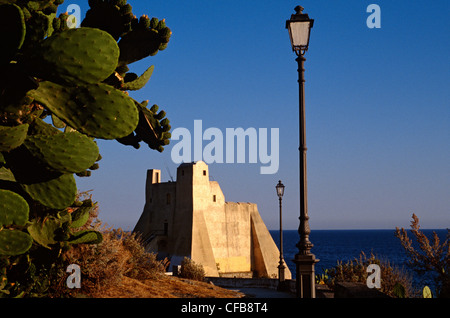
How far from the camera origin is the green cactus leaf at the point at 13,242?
534 cm

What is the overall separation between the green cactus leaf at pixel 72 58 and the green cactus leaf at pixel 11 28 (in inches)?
9.7

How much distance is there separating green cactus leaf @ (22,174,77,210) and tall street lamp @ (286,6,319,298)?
3.88 metres

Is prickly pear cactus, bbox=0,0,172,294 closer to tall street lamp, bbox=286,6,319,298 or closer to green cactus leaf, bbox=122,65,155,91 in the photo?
green cactus leaf, bbox=122,65,155,91

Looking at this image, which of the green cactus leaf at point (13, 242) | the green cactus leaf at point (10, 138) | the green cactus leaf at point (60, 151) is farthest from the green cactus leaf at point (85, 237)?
the green cactus leaf at point (10, 138)

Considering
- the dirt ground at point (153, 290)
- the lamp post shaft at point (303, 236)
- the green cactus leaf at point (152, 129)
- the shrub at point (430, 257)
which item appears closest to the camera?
the lamp post shaft at point (303, 236)

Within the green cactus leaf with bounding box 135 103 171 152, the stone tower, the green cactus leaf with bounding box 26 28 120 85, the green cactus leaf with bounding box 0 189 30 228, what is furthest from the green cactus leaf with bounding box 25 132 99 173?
the stone tower

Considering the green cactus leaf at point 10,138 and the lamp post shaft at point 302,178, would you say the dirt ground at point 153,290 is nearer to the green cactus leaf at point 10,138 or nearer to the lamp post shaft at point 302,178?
the lamp post shaft at point 302,178

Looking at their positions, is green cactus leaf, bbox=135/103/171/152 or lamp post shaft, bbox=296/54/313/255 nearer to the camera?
lamp post shaft, bbox=296/54/313/255

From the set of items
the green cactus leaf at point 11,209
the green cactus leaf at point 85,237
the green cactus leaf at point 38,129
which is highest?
the green cactus leaf at point 38,129

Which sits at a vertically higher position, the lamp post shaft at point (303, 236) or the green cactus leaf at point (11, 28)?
Answer: the green cactus leaf at point (11, 28)

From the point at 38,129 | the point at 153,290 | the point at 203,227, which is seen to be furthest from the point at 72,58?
the point at 203,227

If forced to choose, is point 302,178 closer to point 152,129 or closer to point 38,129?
point 152,129

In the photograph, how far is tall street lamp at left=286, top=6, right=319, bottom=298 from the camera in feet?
24.1
